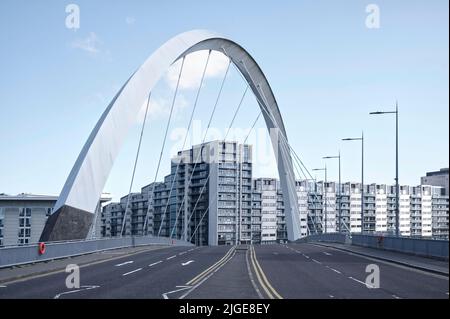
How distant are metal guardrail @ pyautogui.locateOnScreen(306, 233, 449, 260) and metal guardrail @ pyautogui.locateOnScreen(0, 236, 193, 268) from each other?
1998 cm

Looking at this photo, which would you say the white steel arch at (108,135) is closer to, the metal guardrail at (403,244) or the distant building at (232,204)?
the metal guardrail at (403,244)

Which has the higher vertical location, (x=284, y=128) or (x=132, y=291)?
(x=284, y=128)

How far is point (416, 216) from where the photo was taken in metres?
199

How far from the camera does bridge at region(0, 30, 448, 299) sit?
18062 mm

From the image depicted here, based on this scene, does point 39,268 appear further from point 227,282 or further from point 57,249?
point 227,282

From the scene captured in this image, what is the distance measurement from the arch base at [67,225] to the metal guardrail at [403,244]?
20935 millimetres

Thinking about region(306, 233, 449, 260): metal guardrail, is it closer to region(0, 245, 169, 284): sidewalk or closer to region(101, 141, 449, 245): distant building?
region(0, 245, 169, 284): sidewalk
